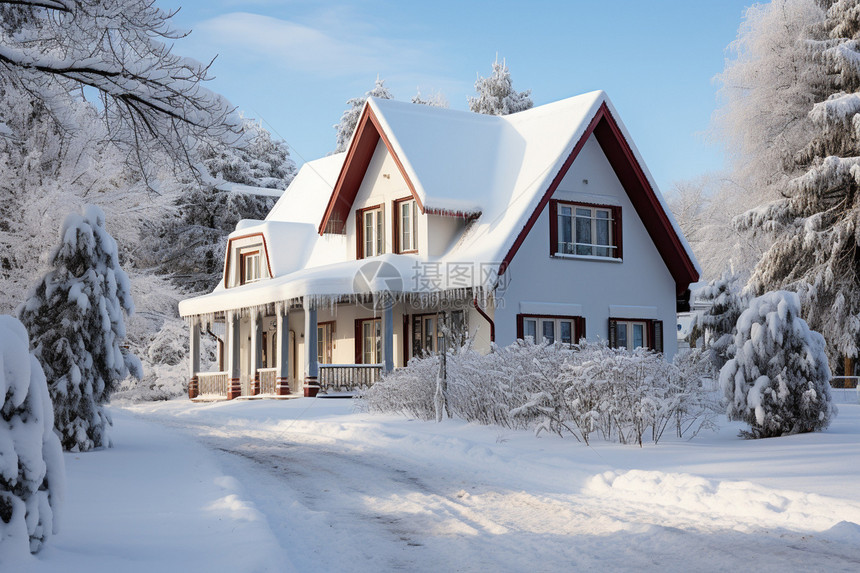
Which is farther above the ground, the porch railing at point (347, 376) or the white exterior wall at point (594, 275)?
the white exterior wall at point (594, 275)

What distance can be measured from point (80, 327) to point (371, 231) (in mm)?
13877

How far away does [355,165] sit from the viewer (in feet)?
84.3

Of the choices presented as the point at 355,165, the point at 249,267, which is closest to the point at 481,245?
the point at 355,165

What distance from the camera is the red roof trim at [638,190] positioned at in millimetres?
22891

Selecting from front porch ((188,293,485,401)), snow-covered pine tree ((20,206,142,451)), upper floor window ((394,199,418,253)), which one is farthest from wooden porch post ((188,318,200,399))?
snow-covered pine tree ((20,206,142,451))

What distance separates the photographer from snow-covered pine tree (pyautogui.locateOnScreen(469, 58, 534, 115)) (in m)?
56.1

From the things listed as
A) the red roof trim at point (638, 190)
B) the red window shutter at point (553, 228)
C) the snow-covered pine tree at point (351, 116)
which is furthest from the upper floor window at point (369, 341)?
the snow-covered pine tree at point (351, 116)

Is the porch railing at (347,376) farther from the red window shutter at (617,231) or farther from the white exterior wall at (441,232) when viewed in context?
the red window shutter at (617,231)

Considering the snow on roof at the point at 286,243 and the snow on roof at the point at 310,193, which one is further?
the snow on roof at the point at 310,193

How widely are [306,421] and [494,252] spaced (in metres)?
5.82

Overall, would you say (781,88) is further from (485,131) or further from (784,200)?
(485,131)

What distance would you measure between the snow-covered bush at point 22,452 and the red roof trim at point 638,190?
684 inches

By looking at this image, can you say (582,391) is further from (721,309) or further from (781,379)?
(721,309)

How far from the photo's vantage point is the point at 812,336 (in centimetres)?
1333
